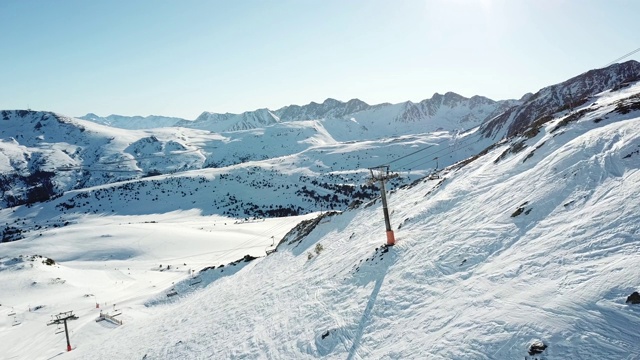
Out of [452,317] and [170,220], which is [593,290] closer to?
[452,317]

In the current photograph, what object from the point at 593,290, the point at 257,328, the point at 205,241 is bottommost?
the point at 205,241

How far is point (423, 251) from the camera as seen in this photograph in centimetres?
1803

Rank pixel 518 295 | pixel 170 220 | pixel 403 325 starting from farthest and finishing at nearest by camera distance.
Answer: pixel 170 220, pixel 403 325, pixel 518 295

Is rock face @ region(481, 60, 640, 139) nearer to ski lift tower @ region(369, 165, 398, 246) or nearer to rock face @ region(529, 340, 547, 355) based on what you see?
ski lift tower @ region(369, 165, 398, 246)

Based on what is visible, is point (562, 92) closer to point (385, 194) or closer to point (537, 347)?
point (385, 194)

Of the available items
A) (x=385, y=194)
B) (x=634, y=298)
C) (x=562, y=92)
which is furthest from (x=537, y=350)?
(x=562, y=92)

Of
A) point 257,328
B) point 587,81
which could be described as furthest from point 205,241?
point 587,81

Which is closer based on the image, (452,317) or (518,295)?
(518,295)

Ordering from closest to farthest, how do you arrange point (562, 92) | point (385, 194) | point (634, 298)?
point (634, 298) → point (385, 194) → point (562, 92)

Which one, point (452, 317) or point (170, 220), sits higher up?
point (452, 317)

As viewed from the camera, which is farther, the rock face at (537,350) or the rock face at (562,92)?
the rock face at (562,92)

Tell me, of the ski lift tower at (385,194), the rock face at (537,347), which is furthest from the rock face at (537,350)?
the ski lift tower at (385,194)

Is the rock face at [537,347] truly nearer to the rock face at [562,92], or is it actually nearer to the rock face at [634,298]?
the rock face at [634,298]

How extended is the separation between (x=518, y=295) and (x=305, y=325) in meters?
9.82
